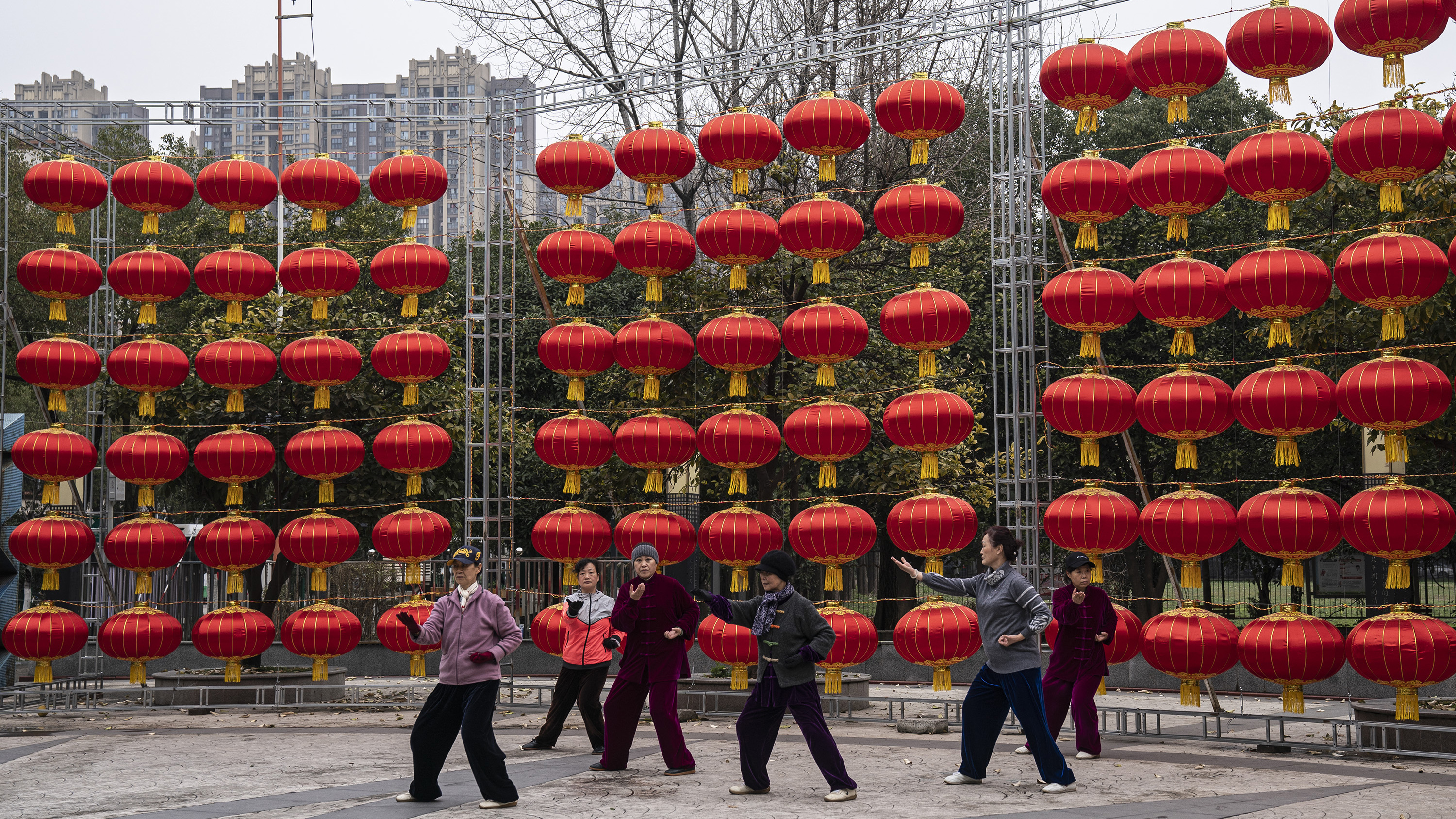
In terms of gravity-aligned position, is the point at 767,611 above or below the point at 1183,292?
below

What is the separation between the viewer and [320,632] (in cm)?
1275

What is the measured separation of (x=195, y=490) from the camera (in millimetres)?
18828

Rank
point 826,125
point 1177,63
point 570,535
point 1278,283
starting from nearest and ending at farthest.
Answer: point 1278,283 < point 1177,63 < point 826,125 < point 570,535

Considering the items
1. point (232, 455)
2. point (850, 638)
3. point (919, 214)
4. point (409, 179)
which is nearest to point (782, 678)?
point (850, 638)

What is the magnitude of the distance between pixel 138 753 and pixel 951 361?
14.1 meters

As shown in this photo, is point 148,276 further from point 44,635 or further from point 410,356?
point 44,635

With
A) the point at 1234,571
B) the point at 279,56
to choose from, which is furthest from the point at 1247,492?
the point at 279,56

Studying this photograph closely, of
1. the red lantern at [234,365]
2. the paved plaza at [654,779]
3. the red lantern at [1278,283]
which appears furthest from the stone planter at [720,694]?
the red lantern at [234,365]

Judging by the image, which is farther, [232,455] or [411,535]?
[232,455]

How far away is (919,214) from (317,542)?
6457 mm

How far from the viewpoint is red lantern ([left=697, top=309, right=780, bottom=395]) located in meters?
12.2

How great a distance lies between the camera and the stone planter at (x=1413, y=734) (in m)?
9.77

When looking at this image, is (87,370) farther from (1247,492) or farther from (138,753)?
(1247,492)

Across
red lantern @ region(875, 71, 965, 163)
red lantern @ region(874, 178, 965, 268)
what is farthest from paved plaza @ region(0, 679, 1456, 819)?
red lantern @ region(875, 71, 965, 163)
